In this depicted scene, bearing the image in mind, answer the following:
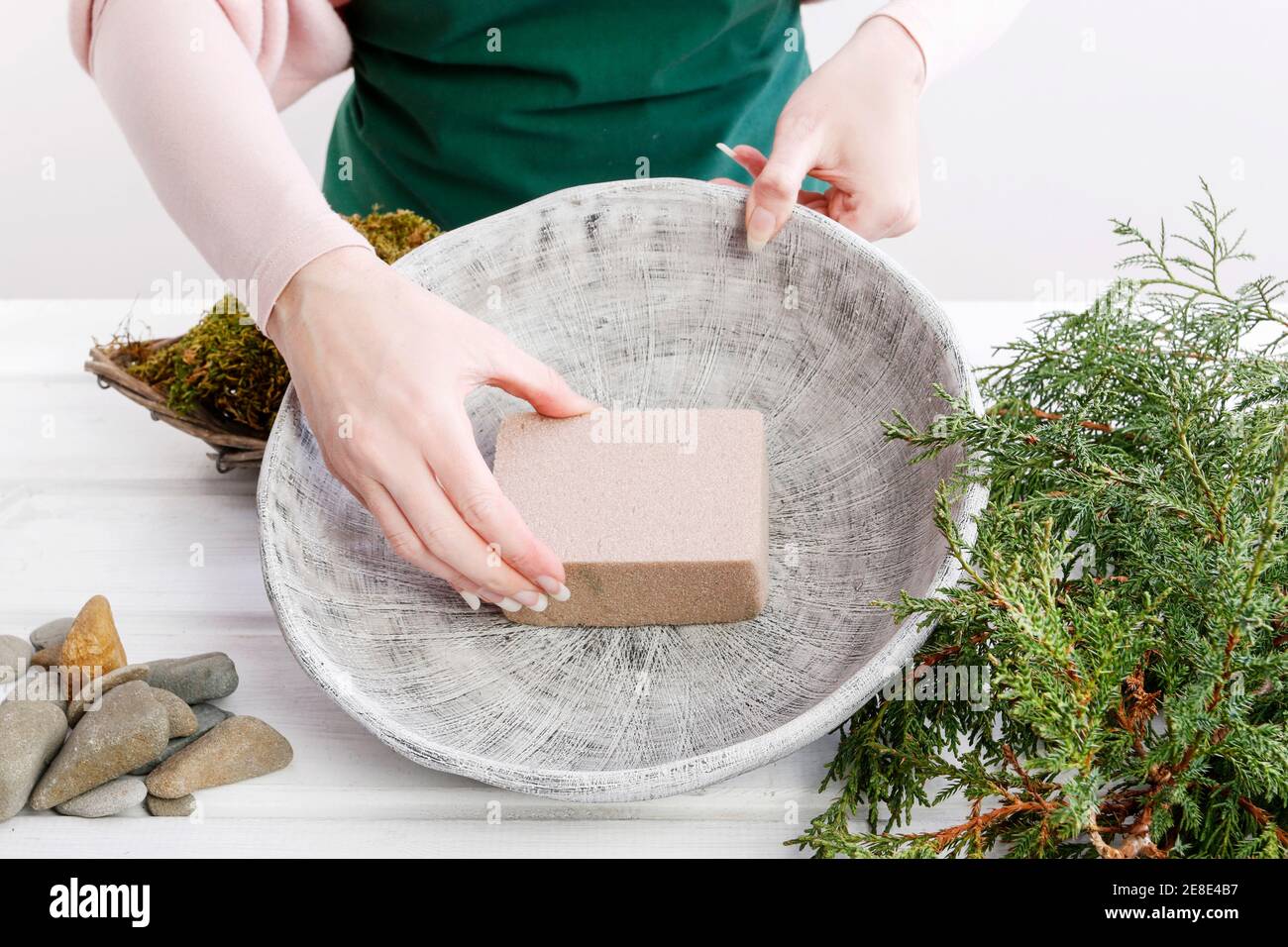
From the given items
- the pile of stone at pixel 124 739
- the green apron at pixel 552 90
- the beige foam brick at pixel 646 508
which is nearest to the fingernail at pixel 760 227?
the beige foam brick at pixel 646 508

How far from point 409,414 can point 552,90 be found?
1.58 ft

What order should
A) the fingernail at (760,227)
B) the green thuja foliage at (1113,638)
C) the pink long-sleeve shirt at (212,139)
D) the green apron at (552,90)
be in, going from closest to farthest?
1. the green thuja foliage at (1113,638)
2. the pink long-sleeve shirt at (212,139)
3. the fingernail at (760,227)
4. the green apron at (552,90)

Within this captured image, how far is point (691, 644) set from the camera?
2.56ft

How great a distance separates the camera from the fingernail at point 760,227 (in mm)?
880

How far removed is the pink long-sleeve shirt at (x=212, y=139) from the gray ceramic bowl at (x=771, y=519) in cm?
11

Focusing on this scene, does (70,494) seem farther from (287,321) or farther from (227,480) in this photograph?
(287,321)

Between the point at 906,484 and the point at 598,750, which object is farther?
the point at 906,484

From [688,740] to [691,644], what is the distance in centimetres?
10

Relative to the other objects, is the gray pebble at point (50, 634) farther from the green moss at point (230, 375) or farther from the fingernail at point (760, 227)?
the fingernail at point (760, 227)

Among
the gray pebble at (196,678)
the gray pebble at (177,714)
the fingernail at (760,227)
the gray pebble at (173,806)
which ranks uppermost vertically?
the fingernail at (760,227)
